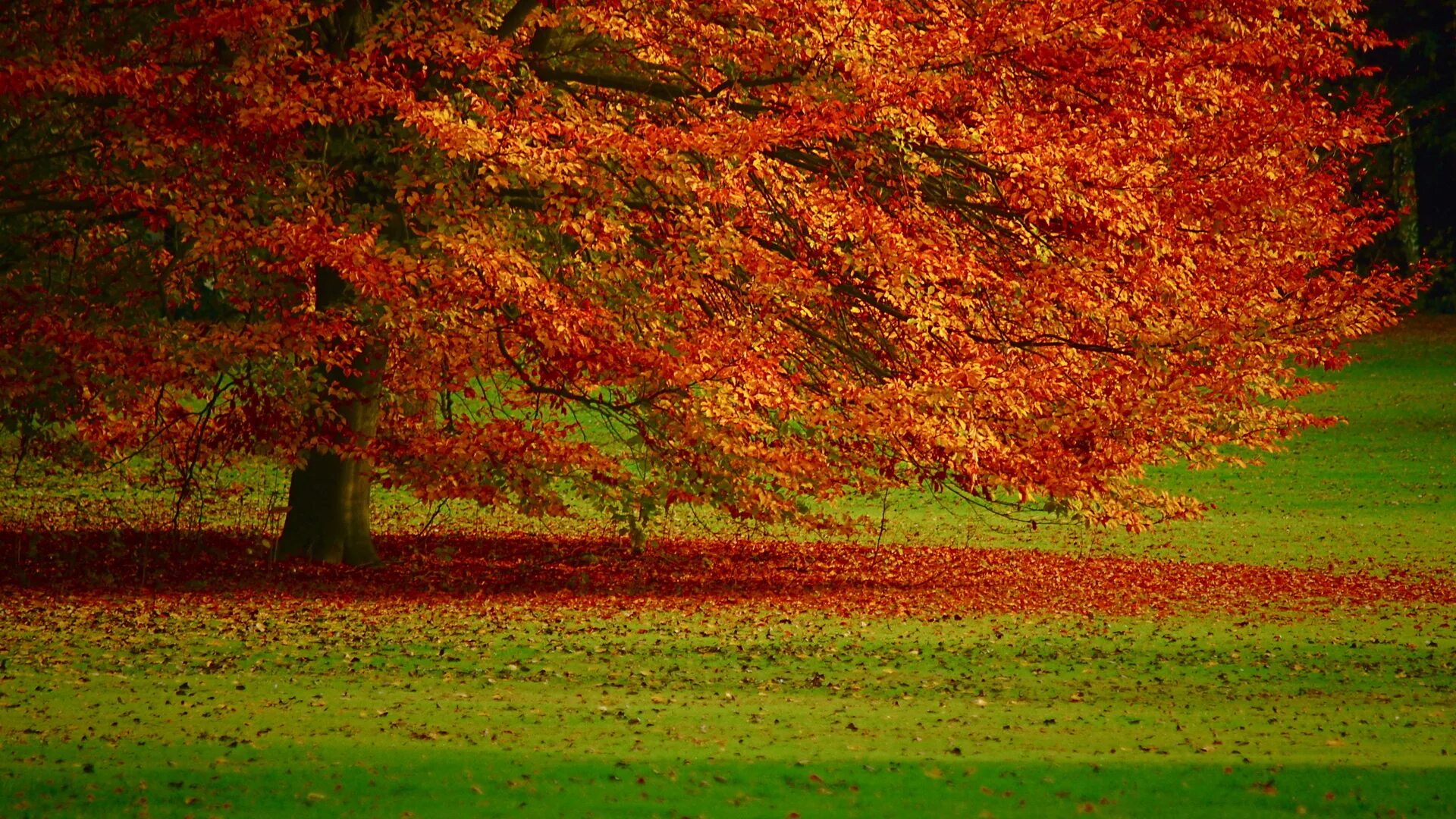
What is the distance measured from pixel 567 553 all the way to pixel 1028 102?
7.20 m

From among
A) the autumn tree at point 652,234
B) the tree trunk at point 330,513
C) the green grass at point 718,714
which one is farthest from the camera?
the tree trunk at point 330,513

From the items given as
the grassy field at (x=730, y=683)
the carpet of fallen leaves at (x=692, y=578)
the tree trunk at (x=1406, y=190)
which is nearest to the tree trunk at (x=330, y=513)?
the carpet of fallen leaves at (x=692, y=578)

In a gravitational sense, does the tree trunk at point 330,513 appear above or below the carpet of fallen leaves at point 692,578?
above

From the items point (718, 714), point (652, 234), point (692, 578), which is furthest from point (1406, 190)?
point (718, 714)

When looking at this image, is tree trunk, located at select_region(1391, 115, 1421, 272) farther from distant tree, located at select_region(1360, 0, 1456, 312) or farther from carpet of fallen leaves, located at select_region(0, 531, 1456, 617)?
carpet of fallen leaves, located at select_region(0, 531, 1456, 617)

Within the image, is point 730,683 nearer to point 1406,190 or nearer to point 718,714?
point 718,714

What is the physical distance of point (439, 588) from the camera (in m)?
15.5

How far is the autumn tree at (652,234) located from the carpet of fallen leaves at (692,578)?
2.85 ft

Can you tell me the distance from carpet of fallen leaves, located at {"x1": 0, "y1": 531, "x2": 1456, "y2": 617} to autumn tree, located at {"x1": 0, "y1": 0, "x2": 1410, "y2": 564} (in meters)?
0.87

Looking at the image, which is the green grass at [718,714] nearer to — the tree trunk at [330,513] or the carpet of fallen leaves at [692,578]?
the carpet of fallen leaves at [692,578]

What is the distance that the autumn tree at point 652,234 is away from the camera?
1348 cm

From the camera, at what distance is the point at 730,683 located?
35.8ft

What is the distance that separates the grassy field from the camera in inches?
309

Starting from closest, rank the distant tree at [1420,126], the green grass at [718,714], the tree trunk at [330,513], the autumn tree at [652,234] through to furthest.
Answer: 1. the green grass at [718,714]
2. the autumn tree at [652,234]
3. the tree trunk at [330,513]
4. the distant tree at [1420,126]
